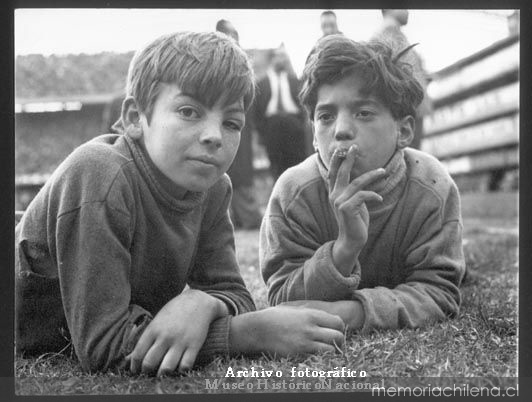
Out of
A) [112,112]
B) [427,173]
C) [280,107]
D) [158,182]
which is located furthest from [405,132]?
[112,112]

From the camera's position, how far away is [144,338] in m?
1.49

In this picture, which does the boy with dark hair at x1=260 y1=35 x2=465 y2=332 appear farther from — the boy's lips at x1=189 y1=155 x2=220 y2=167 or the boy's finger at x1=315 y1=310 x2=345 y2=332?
the boy's lips at x1=189 y1=155 x2=220 y2=167

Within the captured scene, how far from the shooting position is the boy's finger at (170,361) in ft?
4.88

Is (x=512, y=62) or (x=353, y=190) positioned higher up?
(x=512, y=62)

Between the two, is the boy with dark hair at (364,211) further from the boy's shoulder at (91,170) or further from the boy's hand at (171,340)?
the boy's shoulder at (91,170)

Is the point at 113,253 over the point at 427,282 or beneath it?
over

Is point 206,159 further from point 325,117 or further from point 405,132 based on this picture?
point 405,132

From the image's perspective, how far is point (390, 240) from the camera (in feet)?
5.71

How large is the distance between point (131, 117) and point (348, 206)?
0.55 metres

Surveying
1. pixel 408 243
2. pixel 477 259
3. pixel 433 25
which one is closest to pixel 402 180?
pixel 408 243

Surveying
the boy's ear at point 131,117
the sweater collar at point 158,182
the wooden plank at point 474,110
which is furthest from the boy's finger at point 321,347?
the wooden plank at point 474,110

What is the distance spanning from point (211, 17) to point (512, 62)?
0.80 meters

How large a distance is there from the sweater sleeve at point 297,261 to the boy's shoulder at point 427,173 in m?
0.29

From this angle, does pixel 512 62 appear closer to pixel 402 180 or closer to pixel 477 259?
pixel 402 180
